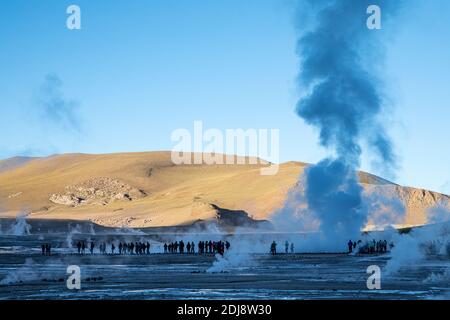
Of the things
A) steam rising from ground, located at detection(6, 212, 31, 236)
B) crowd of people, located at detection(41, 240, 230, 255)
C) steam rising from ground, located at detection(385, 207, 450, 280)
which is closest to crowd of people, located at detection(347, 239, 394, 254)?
steam rising from ground, located at detection(385, 207, 450, 280)

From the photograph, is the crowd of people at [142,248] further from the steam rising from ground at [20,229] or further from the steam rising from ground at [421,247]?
the steam rising from ground at [20,229]

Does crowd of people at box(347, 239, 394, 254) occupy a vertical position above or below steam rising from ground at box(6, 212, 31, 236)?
below

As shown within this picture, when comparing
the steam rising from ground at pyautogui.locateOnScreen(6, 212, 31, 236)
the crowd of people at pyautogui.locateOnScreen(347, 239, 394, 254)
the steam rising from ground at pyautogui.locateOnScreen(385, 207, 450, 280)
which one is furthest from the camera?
the steam rising from ground at pyautogui.locateOnScreen(6, 212, 31, 236)

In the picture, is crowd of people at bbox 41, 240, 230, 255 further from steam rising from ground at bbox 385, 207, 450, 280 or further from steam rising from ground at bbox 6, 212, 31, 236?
steam rising from ground at bbox 6, 212, 31, 236

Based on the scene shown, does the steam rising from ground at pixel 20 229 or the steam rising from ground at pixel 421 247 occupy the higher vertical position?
the steam rising from ground at pixel 20 229

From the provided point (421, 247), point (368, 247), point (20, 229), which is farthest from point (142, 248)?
point (20, 229)

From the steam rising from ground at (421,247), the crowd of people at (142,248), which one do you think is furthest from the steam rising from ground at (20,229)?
the steam rising from ground at (421,247)

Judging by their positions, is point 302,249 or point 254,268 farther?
point 302,249

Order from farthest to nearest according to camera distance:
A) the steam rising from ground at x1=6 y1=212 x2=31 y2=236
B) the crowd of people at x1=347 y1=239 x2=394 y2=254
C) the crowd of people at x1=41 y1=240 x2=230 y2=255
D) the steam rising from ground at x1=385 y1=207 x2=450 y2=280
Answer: the steam rising from ground at x1=6 y1=212 x2=31 y2=236
the crowd of people at x1=347 y1=239 x2=394 y2=254
the crowd of people at x1=41 y1=240 x2=230 y2=255
the steam rising from ground at x1=385 y1=207 x2=450 y2=280

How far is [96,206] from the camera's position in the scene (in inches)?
7697

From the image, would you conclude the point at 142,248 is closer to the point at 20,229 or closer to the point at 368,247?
the point at 368,247
